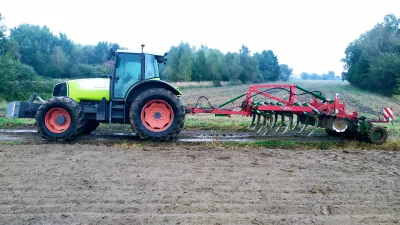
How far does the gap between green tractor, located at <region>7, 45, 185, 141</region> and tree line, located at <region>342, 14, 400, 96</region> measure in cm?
3812

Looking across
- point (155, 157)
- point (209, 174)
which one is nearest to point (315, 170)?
point (209, 174)

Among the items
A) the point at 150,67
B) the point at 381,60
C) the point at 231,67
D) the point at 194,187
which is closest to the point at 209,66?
the point at 231,67

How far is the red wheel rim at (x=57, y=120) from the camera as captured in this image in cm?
835

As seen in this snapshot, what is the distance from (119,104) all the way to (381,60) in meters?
44.0

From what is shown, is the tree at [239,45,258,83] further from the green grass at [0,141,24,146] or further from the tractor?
the green grass at [0,141,24,146]

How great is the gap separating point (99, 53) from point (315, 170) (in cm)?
5524

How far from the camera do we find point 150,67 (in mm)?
8906

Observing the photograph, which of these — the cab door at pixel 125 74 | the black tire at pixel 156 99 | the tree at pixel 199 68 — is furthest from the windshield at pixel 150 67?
the tree at pixel 199 68

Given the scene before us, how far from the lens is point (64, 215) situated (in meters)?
3.98

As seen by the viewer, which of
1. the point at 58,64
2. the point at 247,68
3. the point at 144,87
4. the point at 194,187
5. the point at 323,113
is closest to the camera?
the point at 194,187

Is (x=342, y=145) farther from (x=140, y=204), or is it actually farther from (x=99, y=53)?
(x=99, y=53)

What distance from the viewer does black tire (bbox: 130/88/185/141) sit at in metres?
8.44

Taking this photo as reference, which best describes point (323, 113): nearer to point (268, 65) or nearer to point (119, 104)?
point (119, 104)

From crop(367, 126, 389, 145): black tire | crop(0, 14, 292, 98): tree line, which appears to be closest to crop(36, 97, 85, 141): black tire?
crop(367, 126, 389, 145): black tire
